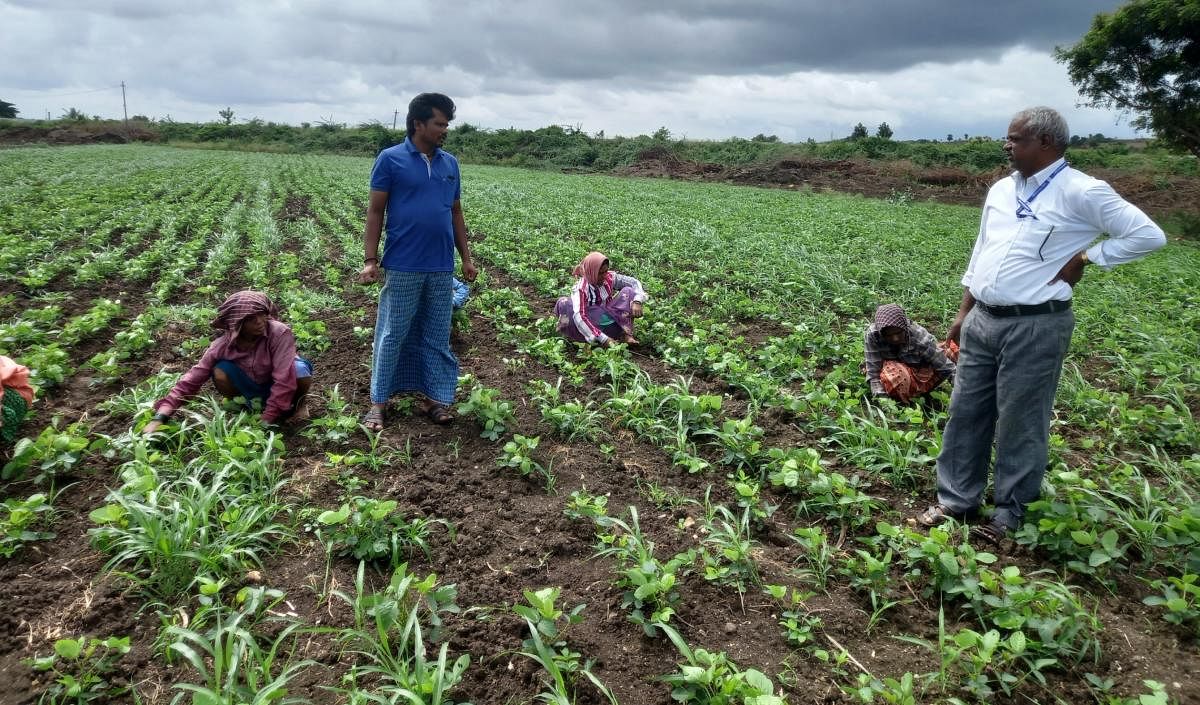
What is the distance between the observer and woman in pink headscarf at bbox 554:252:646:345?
5797mm

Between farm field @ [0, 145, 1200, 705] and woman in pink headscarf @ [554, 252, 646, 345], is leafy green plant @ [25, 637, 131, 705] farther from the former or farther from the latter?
woman in pink headscarf @ [554, 252, 646, 345]

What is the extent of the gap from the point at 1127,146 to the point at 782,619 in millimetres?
40613

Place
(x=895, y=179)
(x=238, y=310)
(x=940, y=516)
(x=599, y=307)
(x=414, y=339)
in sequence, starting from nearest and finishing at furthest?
(x=940, y=516), (x=238, y=310), (x=414, y=339), (x=599, y=307), (x=895, y=179)

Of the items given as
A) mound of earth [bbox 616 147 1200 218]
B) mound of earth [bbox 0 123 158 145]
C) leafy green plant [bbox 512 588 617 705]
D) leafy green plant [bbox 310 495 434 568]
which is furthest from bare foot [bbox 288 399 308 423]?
mound of earth [bbox 0 123 158 145]

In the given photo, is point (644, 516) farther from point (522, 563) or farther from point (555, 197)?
point (555, 197)

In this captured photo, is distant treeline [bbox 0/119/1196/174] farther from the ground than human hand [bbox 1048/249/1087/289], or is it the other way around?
distant treeline [bbox 0/119/1196/174]

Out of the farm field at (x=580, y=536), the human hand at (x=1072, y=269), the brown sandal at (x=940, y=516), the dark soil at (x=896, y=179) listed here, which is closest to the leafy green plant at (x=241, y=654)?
the farm field at (x=580, y=536)

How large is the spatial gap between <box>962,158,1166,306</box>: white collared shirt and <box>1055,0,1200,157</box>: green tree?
18.9m

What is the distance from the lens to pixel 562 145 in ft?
150

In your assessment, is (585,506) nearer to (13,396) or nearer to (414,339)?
(414,339)

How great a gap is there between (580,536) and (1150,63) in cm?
2240

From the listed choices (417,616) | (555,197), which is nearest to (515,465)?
(417,616)

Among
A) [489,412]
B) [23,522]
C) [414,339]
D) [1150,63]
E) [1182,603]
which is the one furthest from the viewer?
[1150,63]

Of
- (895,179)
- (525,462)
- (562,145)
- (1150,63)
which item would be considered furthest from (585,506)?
(562,145)
